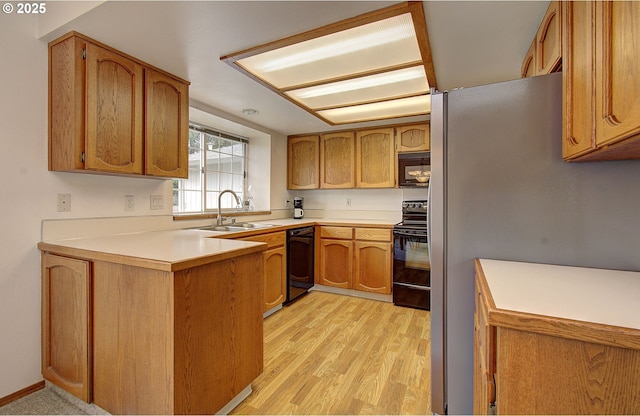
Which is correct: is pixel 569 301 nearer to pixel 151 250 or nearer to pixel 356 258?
pixel 151 250

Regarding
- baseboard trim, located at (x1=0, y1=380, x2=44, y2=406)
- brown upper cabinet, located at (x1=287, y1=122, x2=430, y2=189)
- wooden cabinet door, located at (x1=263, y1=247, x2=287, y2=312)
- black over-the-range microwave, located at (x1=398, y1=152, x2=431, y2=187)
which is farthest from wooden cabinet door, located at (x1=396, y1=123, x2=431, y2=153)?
baseboard trim, located at (x1=0, y1=380, x2=44, y2=406)

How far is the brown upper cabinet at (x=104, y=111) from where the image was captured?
1621mm

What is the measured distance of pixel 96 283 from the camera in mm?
1396

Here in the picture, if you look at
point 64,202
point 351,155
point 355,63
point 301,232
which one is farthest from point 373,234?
point 64,202

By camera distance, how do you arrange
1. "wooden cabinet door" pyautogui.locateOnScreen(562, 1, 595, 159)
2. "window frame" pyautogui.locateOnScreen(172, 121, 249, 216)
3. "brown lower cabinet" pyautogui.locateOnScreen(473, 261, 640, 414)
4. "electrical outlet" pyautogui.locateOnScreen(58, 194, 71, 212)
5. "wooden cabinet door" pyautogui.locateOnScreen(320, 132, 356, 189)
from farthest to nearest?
"wooden cabinet door" pyautogui.locateOnScreen(320, 132, 356, 189) < "window frame" pyautogui.locateOnScreen(172, 121, 249, 216) < "electrical outlet" pyautogui.locateOnScreen(58, 194, 71, 212) < "wooden cabinet door" pyautogui.locateOnScreen(562, 1, 595, 159) < "brown lower cabinet" pyautogui.locateOnScreen(473, 261, 640, 414)

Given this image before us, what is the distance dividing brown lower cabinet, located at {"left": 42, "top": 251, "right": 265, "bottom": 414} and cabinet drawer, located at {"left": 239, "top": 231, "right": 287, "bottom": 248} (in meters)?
0.98

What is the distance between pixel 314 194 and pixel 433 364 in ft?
10.1

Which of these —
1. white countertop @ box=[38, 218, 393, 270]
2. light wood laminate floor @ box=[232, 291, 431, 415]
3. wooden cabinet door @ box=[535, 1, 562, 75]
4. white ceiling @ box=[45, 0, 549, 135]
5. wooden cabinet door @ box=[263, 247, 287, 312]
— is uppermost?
white ceiling @ box=[45, 0, 549, 135]

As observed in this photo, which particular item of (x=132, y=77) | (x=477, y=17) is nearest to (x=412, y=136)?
(x=477, y=17)

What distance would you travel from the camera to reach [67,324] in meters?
1.54

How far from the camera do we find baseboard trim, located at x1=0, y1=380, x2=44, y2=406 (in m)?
1.55

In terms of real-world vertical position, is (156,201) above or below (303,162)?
below

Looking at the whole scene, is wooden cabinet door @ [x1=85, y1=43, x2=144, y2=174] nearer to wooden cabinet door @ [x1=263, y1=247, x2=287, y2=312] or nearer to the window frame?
the window frame

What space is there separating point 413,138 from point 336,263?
69.2 inches
